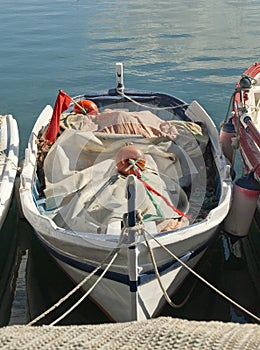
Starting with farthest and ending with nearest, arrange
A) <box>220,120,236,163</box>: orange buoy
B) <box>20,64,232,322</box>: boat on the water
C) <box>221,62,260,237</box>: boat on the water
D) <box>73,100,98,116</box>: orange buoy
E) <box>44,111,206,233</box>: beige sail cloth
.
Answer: <box>73,100,98,116</box>: orange buoy < <box>220,120,236,163</box>: orange buoy < <box>221,62,260,237</box>: boat on the water < <box>44,111,206,233</box>: beige sail cloth < <box>20,64,232,322</box>: boat on the water

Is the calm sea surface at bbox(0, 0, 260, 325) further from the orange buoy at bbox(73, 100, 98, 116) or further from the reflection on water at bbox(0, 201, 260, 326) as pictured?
the orange buoy at bbox(73, 100, 98, 116)

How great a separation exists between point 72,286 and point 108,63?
1190 centimetres

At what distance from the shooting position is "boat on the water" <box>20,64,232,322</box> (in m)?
5.14

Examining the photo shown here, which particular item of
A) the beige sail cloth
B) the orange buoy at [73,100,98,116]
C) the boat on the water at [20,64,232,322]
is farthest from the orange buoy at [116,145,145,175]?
the orange buoy at [73,100,98,116]

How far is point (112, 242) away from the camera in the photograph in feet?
16.5

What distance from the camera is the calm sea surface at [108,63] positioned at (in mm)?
6559

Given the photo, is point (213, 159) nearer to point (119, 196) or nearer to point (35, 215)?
point (119, 196)

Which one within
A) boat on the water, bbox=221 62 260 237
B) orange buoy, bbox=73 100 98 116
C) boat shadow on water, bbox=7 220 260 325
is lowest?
boat shadow on water, bbox=7 220 260 325

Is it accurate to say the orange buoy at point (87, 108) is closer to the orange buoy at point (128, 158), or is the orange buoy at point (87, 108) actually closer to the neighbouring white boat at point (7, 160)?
the neighbouring white boat at point (7, 160)

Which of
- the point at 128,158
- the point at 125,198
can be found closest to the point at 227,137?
the point at 128,158

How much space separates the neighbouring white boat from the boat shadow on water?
3.29ft

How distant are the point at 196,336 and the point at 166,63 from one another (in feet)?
50.0

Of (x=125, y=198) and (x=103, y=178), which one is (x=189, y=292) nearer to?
(x=125, y=198)

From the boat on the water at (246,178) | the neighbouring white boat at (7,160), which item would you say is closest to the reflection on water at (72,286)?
the boat on the water at (246,178)
